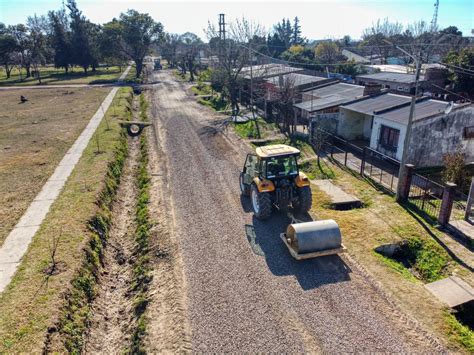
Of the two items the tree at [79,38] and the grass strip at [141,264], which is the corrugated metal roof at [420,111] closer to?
the grass strip at [141,264]

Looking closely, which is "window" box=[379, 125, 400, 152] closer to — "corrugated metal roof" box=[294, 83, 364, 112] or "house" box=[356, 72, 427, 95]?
"corrugated metal roof" box=[294, 83, 364, 112]

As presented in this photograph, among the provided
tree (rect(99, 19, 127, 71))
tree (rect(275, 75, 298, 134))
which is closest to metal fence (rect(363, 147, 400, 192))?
tree (rect(275, 75, 298, 134))

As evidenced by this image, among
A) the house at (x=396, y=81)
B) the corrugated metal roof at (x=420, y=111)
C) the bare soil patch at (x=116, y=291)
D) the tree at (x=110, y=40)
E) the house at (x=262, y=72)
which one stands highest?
the tree at (x=110, y=40)

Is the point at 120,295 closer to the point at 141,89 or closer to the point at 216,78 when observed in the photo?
the point at 216,78

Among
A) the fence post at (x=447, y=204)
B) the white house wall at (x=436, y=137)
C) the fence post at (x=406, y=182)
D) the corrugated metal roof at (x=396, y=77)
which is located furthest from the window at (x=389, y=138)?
the corrugated metal roof at (x=396, y=77)

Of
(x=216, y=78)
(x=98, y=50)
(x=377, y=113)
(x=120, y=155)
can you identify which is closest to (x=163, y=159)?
(x=120, y=155)

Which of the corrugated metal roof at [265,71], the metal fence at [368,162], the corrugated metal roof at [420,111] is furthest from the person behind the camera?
the corrugated metal roof at [265,71]
